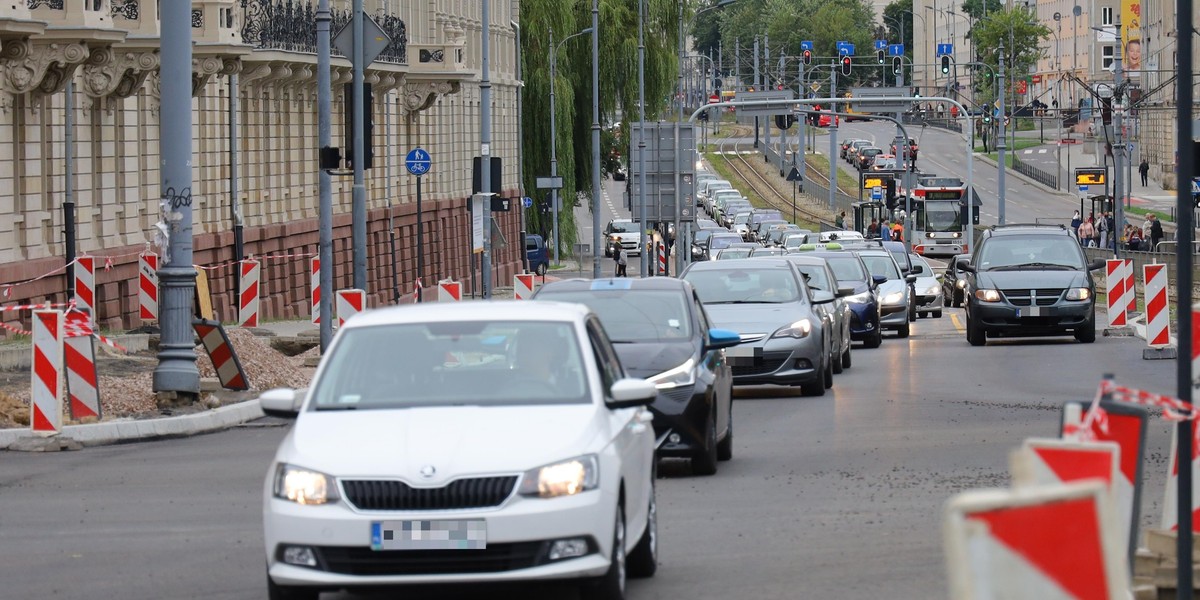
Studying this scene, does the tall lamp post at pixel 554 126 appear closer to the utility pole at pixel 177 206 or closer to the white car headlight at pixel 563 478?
the utility pole at pixel 177 206

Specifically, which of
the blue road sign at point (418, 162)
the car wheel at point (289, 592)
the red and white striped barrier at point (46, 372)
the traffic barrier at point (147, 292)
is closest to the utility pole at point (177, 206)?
the red and white striped barrier at point (46, 372)

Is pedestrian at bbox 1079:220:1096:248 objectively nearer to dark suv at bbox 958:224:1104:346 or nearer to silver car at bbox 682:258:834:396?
dark suv at bbox 958:224:1104:346

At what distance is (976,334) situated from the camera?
31656 mm

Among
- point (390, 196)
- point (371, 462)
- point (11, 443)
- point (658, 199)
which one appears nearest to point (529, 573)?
point (371, 462)

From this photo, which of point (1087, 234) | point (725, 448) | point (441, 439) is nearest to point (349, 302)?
point (725, 448)

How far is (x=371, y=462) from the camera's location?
865cm

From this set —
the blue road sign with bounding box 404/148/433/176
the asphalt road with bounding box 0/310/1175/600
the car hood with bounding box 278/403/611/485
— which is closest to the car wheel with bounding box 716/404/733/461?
the asphalt road with bounding box 0/310/1175/600

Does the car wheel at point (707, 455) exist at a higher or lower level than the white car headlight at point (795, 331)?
lower

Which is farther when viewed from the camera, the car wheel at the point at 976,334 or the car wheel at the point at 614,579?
the car wheel at the point at 976,334

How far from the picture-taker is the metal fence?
12012 cm

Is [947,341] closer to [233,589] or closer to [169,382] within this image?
[169,382]

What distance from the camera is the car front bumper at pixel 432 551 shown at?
8539 mm

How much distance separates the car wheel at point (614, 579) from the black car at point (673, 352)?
5137 millimetres

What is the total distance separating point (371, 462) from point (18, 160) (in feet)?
78.9
